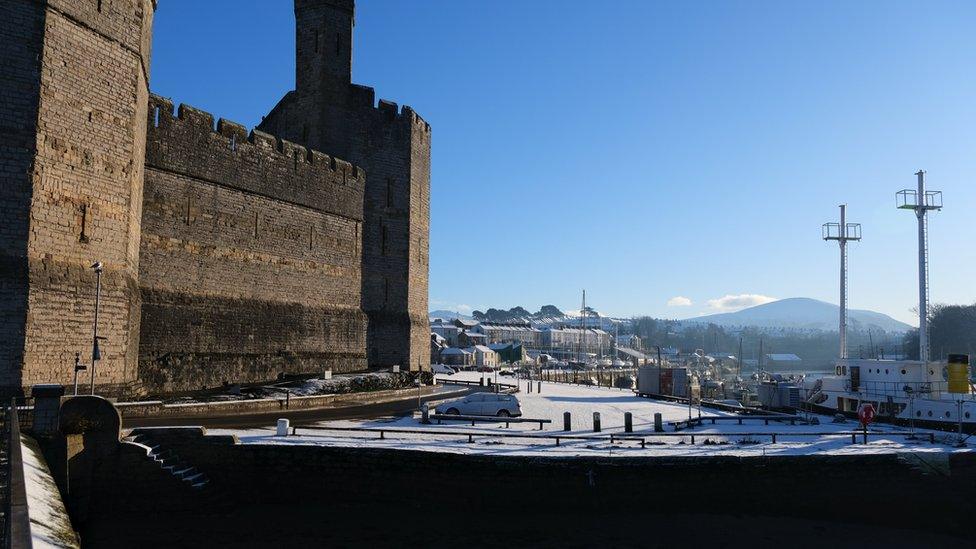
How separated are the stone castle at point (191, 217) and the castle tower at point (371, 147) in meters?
0.09

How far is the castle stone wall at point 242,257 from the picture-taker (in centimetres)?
2784

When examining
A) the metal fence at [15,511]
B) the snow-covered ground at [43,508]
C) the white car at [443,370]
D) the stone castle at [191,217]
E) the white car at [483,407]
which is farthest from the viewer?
the white car at [443,370]

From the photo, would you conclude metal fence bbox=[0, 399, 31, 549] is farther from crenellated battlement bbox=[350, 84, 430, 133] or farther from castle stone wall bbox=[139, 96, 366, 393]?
crenellated battlement bbox=[350, 84, 430, 133]

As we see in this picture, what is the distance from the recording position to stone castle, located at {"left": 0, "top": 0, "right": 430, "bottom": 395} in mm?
20766

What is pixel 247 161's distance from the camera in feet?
105

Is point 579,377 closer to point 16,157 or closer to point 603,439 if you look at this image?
point 603,439

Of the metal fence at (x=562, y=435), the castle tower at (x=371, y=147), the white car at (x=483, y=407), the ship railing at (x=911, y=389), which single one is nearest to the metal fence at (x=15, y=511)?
the metal fence at (x=562, y=435)

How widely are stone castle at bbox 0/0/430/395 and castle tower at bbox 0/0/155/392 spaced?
49 mm

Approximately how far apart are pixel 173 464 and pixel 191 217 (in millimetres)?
14340

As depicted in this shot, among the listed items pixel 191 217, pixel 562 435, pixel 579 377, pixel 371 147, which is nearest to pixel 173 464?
pixel 562 435

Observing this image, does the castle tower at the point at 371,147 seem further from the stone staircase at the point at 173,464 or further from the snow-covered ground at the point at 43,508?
the snow-covered ground at the point at 43,508

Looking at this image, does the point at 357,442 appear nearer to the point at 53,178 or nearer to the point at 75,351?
the point at 75,351

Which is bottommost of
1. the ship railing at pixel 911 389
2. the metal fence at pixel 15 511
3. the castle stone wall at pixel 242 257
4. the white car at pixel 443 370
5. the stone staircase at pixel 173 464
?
the white car at pixel 443 370

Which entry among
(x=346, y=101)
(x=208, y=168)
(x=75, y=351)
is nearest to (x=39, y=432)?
(x=75, y=351)
